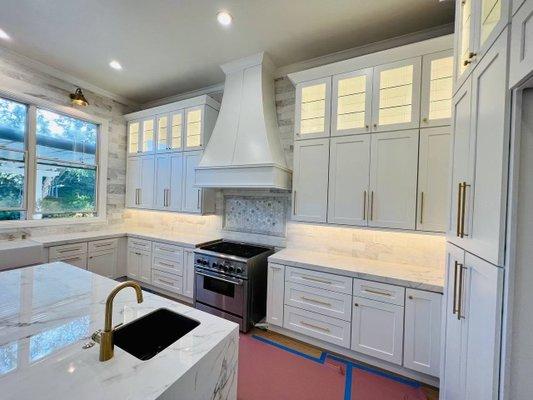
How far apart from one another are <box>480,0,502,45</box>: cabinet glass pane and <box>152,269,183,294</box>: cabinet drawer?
12.1 feet

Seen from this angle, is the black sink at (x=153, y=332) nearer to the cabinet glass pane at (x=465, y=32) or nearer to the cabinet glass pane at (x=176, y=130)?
the cabinet glass pane at (x=465, y=32)

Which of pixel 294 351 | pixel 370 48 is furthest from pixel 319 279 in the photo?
pixel 370 48

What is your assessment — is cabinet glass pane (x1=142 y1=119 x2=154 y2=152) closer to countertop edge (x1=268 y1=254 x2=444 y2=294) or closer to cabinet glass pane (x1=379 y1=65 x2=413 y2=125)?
countertop edge (x1=268 y1=254 x2=444 y2=294)

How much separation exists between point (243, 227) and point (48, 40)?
317 centimetres

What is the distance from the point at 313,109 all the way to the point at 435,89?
3.66 ft

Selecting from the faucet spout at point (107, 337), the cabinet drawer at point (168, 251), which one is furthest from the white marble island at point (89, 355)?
the cabinet drawer at point (168, 251)

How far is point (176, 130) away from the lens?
3656mm

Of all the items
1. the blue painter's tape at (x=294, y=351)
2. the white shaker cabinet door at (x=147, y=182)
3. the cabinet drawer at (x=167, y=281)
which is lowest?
the blue painter's tape at (x=294, y=351)

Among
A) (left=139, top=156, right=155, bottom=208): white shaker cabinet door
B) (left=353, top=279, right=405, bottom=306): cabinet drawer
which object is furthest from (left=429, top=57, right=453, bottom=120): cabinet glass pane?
(left=139, top=156, right=155, bottom=208): white shaker cabinet door

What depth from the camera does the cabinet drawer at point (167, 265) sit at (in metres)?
3.31

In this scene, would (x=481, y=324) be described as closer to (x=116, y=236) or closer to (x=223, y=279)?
(x=223, y=279)

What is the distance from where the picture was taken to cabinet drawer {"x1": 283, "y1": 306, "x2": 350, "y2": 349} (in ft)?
7.31

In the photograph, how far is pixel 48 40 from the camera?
2713 millimetres

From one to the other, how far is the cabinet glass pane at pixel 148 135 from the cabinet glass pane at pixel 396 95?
3409 millimetres
